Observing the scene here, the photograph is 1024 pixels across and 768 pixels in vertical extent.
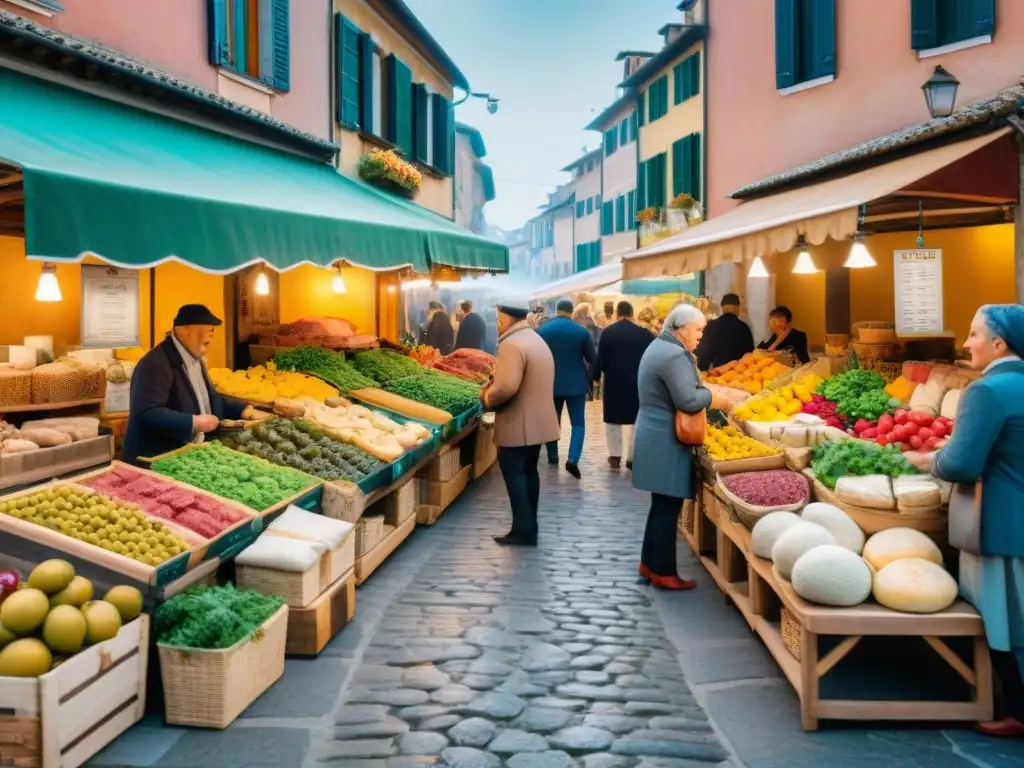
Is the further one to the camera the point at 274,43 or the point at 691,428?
the point at 274,43

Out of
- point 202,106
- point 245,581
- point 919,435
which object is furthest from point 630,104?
point 245,581

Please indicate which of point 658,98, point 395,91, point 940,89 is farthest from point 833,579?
point 658,98

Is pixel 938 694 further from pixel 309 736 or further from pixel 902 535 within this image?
pixel 309 736

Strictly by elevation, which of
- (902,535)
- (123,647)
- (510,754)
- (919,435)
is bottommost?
(510,754)

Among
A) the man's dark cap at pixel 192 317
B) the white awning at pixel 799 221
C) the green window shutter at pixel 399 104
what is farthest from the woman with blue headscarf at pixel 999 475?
the green window shutter at pixel 399 104

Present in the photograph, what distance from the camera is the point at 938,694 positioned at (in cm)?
473

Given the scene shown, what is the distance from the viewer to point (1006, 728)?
14.3ft

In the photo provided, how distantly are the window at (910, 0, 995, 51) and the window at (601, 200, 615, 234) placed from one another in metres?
21.8

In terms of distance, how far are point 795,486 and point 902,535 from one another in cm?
118

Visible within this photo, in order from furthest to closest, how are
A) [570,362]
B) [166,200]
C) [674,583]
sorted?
1. [570,362]
2. [674,583]
3. [166,200]

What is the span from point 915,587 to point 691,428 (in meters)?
2.21

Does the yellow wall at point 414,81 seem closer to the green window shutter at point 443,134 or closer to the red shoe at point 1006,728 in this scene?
the green window shutter at point 443,134

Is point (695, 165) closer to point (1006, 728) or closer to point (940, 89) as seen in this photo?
point (940, 89)

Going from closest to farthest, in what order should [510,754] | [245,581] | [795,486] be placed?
1. [510,754]
2. [245,581]
3. [795,486]
